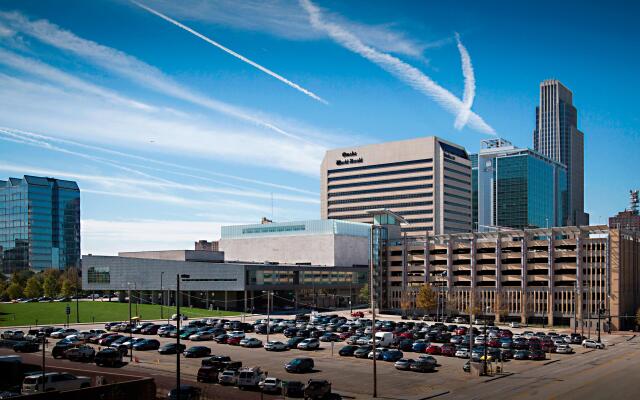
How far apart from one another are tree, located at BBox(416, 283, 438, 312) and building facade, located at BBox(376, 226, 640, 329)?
3585 millimetres

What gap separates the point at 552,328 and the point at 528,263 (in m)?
16.7

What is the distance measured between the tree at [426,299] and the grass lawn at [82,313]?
44.4 m

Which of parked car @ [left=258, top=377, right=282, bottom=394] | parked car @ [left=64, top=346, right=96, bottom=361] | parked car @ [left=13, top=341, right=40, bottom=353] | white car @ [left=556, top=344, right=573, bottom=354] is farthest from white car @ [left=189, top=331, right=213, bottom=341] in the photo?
white car @ [left=556, top=344, right=573, bottom=354]

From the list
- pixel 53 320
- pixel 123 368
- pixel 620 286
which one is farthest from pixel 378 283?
pixel 123 368

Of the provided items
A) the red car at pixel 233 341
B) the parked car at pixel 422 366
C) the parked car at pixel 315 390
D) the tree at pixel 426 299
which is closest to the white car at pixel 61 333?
the red car at pixel 233 341

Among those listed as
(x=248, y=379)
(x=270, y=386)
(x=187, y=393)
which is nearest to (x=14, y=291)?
(x=248, y=379)

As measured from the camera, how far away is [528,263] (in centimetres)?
13562

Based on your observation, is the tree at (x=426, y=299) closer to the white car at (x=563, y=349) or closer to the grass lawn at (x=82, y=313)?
the grass lawn at (x=82, y=313)

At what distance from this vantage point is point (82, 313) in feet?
449

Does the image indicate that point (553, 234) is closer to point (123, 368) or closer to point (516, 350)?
point (516, 350)

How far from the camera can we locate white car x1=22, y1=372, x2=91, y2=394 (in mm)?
48250

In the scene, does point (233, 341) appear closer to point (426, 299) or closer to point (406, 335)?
point (406, 335)

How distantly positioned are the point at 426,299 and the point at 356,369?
75.5 m

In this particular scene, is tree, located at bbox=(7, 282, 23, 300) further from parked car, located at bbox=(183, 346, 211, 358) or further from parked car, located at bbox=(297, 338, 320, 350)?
parked car, located at bbox=(297, 338, 320, 350)
